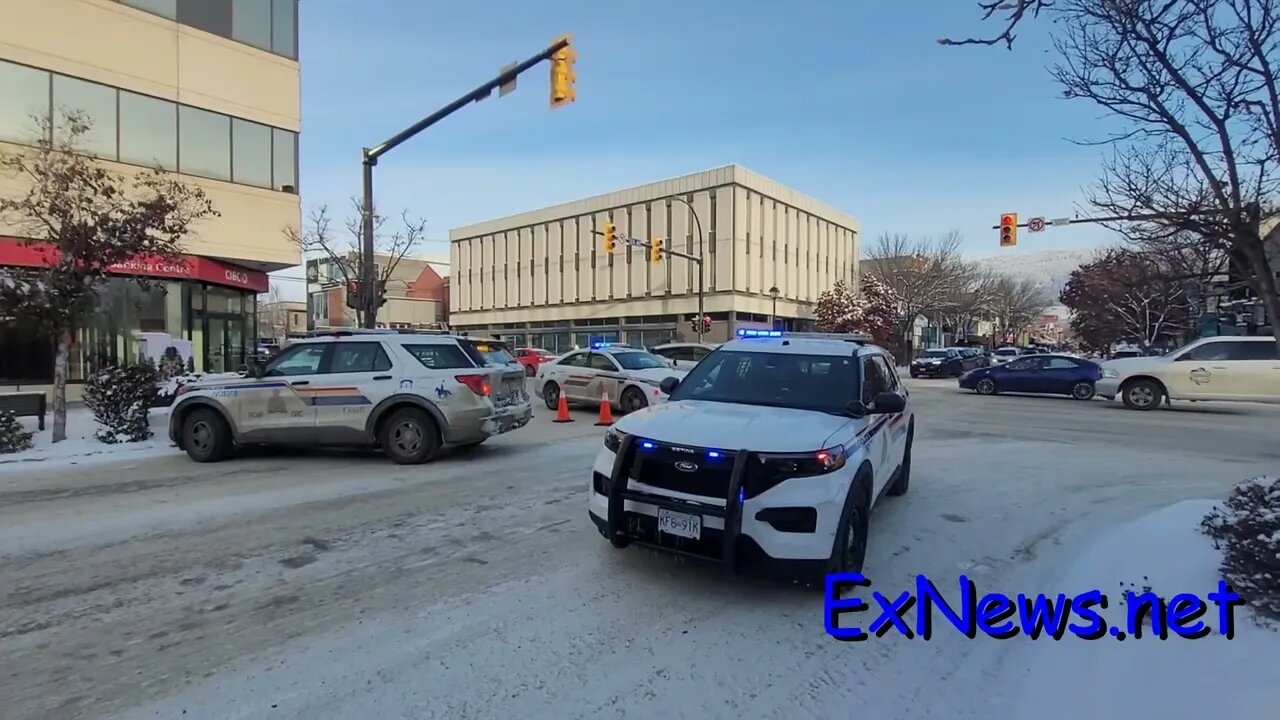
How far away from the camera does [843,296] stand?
48.7 meters

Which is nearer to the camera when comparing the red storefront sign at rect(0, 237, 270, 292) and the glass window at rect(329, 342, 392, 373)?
the glass window at rect(329, 342, 392, 373)

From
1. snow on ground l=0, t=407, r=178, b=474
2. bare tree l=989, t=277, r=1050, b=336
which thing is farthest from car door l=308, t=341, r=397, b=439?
bare tree l=989, t=277, r=1050, b=336

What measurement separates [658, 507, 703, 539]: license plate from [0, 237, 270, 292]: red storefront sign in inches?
438

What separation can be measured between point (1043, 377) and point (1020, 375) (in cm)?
70

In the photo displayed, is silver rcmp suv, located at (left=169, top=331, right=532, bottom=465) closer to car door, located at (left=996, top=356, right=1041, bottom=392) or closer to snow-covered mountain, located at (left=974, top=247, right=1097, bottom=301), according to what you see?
car door, located at (left=996, top=356, right=1041, bottom=392)

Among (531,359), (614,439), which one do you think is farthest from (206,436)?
(531,359)

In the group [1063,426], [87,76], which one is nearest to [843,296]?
[1063,426]

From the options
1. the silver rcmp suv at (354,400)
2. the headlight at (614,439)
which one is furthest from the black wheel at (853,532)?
the silver rcmp suv at (354,400)

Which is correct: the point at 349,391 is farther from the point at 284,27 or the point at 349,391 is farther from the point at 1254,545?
the point at 284,27

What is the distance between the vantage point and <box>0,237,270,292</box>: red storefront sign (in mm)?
15133

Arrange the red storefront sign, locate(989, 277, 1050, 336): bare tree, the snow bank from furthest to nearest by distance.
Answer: locate(989, 277, 1050, 336): bare tree
the red storefront sign
the snow bank

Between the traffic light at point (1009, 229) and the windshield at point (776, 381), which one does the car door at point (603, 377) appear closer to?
the windshield at point (776, 381)

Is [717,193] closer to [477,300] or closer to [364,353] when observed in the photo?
[477,300]

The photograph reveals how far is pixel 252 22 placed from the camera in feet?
68.3
